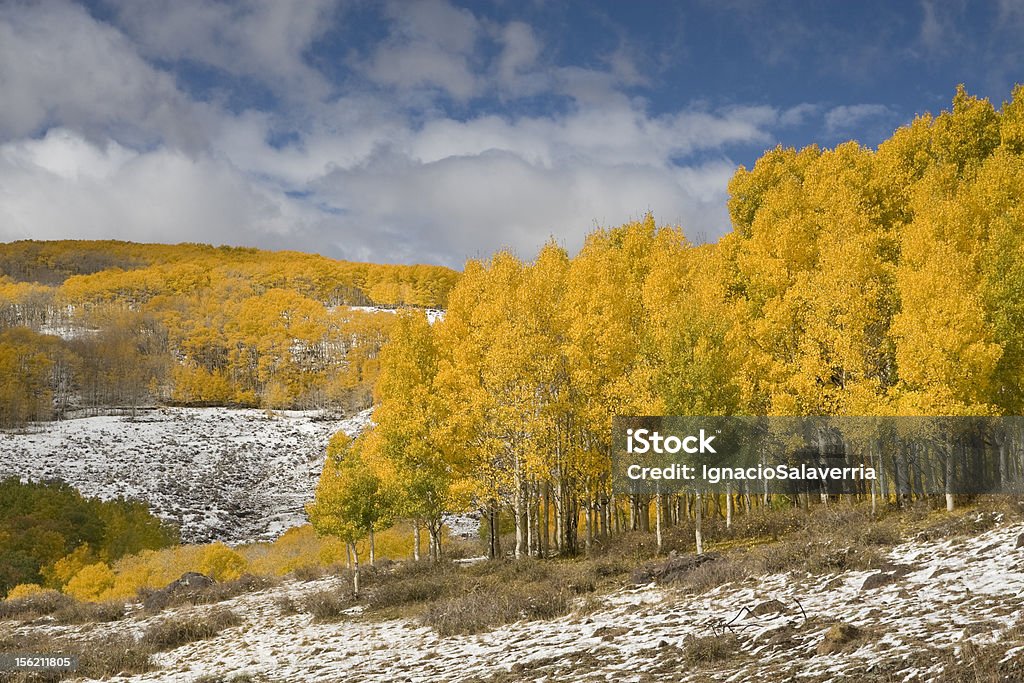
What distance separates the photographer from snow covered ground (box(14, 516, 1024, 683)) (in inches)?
350

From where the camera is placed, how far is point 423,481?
28094 mm

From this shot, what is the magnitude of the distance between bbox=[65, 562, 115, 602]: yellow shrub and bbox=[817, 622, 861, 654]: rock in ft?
136

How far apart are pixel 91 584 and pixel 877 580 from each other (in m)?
42.8

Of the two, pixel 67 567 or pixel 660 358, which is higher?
pixel 660 358

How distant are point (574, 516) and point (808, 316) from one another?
1370 cm

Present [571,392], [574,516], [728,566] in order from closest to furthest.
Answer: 1. [728,566]
2. [571,392]
3. [574,516]

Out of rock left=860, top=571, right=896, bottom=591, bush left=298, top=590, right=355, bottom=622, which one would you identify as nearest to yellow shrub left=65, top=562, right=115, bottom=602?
bush left=298, top=590, right=355, bottom=622

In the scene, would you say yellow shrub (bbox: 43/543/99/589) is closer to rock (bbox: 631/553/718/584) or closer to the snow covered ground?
the snow covered ground

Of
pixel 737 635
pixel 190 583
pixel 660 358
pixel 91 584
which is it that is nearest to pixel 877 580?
pixel 737 635

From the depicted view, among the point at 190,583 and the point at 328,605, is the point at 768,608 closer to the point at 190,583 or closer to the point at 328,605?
the point at 328,605

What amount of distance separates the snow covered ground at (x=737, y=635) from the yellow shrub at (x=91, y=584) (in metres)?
25.6

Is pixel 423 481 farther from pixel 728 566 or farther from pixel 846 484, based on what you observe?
pixel 846 484

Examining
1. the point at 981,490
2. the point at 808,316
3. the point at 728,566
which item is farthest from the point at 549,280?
the point at 981,490

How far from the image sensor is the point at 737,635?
1099 cm
